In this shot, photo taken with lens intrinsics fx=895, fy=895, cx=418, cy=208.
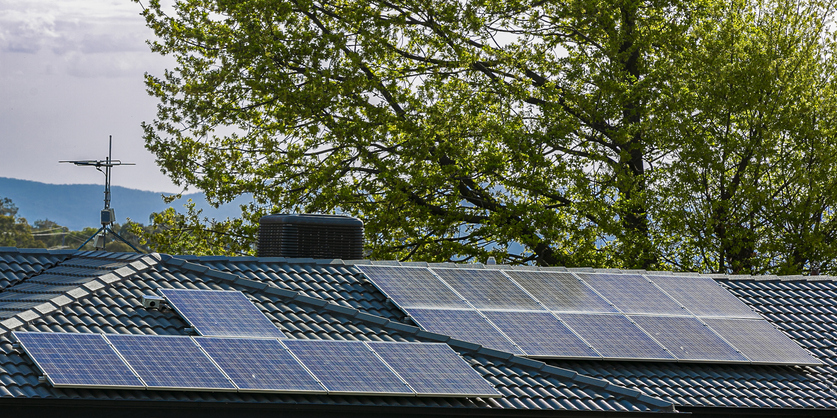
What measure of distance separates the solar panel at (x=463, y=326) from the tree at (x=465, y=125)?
15.9 m

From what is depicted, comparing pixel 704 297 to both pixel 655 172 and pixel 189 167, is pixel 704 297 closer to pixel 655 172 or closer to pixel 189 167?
pixel 655 172

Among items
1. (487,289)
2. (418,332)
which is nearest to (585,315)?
(487,289)

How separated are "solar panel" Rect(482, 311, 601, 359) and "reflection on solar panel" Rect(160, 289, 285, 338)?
11.6 feet

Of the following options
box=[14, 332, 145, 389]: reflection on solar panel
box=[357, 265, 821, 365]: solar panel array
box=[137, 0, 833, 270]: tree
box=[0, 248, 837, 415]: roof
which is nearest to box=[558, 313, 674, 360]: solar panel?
box=[357, 265, 821, 365]: solar panel array

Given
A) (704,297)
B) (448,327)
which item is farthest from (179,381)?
(704,297)

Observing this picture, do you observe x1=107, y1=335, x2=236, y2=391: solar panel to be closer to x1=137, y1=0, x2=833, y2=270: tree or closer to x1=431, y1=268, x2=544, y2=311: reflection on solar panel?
x1=431, y1=268, x2=544, y2=311: reflection on solar panel

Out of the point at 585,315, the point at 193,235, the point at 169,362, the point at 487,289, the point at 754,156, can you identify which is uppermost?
the point at 754,156

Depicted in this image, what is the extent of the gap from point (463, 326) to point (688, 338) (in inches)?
150

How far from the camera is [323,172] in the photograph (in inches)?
1159

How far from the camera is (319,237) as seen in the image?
50.9ft

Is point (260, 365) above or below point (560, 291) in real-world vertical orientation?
below

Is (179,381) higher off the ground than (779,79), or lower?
lower

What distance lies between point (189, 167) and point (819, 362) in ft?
74.6

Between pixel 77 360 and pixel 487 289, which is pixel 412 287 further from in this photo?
pixel 77 360
